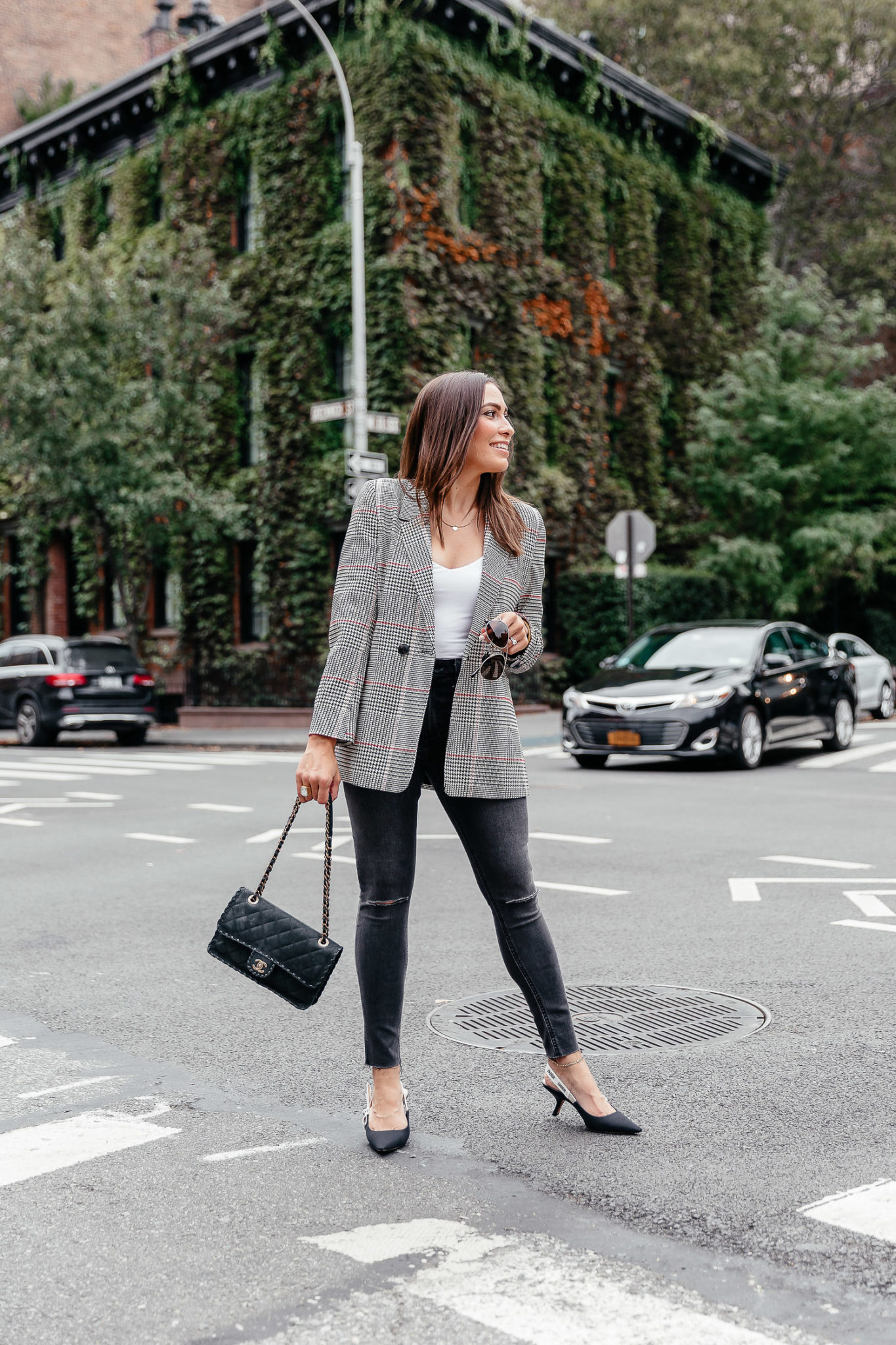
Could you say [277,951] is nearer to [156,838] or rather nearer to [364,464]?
[156,838]

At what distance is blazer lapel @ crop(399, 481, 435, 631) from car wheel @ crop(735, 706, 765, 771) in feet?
37.0

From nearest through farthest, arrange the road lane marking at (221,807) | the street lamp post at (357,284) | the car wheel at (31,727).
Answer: the road lane marking at (221,807) < the street lamp post at (357,284) < the car wheel at (31,727)

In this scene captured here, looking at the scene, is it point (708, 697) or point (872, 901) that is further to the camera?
point (708, 697)

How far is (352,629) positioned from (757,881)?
4671 millimetres

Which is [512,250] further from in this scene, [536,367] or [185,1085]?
[185,1085]

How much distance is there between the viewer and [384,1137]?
12.1 ft

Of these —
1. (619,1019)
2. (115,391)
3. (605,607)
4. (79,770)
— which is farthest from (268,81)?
(619,1019)

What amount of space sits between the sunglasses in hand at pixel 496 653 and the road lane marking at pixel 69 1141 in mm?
1466

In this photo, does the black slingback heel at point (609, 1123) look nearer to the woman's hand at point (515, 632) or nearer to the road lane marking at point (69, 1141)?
the road lane marking at point (69, 1141)

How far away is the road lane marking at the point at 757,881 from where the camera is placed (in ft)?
24.7

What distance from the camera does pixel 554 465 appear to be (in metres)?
27.4

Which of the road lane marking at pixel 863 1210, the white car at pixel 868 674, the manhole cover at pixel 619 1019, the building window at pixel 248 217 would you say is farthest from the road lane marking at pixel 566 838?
the building window at pixel 248 217

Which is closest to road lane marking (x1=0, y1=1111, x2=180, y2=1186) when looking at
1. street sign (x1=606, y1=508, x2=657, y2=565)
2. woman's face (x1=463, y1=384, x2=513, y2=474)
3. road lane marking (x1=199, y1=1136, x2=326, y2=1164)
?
road lane marking (x1=199, y1=1136, x2=326, y2=1164)

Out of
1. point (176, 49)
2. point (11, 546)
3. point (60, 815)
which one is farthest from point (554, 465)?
point (60, 815)
